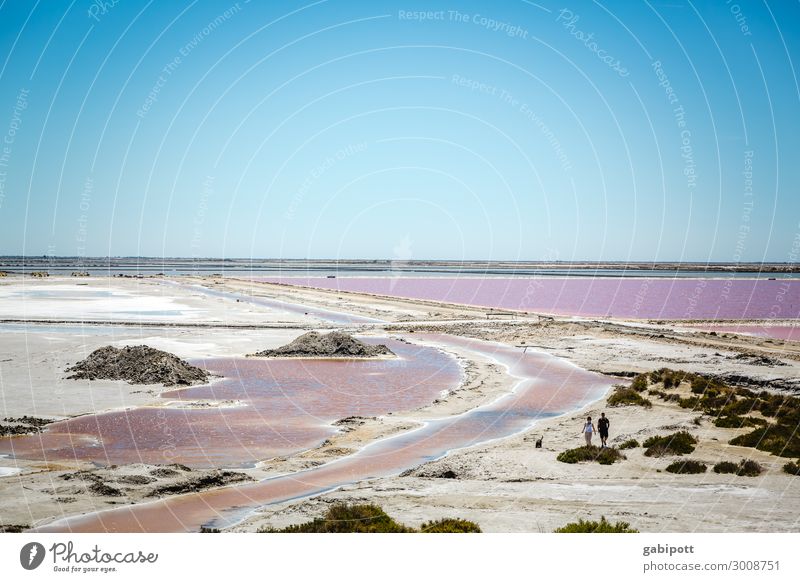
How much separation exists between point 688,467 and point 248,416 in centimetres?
1741

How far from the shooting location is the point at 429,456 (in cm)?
2233

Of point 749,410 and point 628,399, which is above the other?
point 749,410

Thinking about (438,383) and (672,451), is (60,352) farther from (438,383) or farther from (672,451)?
(672,451)

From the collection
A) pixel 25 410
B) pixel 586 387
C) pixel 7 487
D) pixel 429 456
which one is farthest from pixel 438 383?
pixel 7 487

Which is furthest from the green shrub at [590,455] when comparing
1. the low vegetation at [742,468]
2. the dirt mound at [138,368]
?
the dirt mound at [138,368]

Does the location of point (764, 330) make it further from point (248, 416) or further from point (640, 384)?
point (248, 416)

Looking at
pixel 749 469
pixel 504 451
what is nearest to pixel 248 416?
pixel 504 451

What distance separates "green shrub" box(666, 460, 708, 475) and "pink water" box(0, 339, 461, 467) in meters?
12.1

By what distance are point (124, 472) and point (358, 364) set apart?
83.2 feet

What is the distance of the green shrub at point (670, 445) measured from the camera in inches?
Result: 842

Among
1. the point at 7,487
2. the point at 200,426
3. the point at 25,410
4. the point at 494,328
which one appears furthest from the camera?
the point at 494,328

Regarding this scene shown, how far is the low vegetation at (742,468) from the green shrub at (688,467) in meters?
0.41

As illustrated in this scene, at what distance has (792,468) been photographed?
18.9m

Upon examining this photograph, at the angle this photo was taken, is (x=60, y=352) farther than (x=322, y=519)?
Yes
